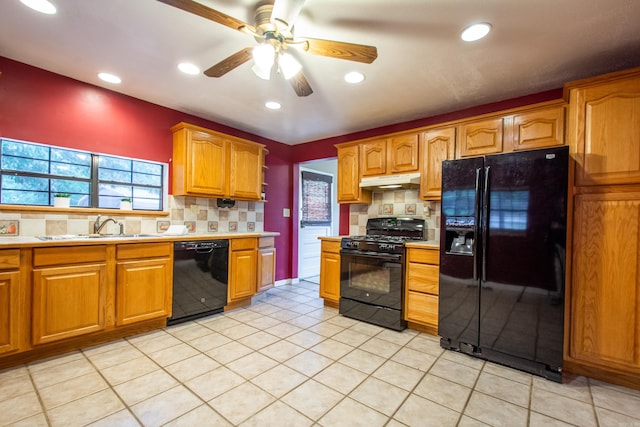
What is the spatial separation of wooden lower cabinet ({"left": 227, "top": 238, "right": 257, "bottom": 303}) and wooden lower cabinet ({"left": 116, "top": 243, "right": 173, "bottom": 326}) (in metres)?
0.70

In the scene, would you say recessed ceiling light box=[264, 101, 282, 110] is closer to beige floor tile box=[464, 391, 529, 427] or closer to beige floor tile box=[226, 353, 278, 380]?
beige floor tile box=[226, 353, 278, 380]

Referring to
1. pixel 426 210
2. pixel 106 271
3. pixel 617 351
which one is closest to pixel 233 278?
pixel 106 271

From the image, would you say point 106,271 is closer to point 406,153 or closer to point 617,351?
point 406,153

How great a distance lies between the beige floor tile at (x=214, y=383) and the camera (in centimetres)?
181

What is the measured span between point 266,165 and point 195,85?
1833 millimetres

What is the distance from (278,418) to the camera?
1.59 metres

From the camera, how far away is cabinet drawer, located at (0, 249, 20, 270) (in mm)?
1965

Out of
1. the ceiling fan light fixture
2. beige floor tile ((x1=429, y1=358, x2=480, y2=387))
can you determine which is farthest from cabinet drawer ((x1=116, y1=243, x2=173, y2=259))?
beige floor tile ((x1=429, y1=358, x2=480, y2=387))

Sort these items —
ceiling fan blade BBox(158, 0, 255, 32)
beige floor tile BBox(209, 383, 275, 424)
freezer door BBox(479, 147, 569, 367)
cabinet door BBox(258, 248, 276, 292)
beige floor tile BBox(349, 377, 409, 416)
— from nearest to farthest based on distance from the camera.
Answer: ceiling fan blade BBox(158, 0, 255, 32), beige floor tile BBox(209, 383, 275, 424), beige floor tile BBox(349, 377, 409, 416), freezer door BBox(479, 147, 569, 367), cabinet door BBox(258, 248, 276, 292)

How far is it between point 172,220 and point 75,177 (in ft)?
3.22

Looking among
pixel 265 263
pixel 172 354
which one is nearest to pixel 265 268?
pixel 265 263

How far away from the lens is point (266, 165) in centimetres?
454

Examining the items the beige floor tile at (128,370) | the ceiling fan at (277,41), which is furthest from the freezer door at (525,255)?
the beige floor tile at (128,370)

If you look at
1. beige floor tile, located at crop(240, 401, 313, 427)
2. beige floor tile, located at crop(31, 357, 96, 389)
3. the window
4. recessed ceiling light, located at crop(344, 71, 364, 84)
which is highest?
recessed ceiling light, located at crop(344, 71, 364, 84)
